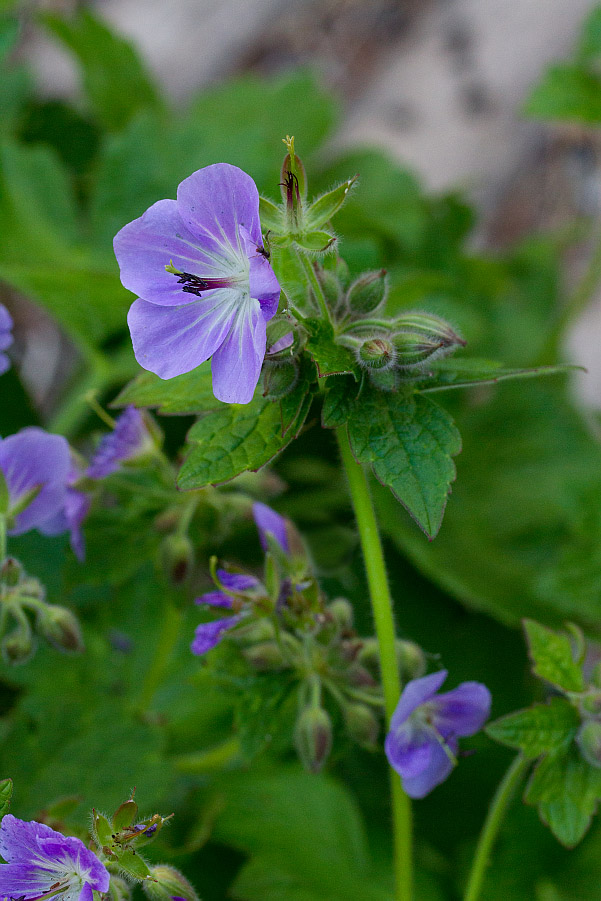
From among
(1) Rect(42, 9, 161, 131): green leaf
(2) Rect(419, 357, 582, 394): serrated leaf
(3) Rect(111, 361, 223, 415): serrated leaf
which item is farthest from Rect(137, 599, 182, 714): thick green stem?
(1) Rect(42, 9, 161, 131): green leaf

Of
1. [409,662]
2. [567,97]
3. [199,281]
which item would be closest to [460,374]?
[199,281]

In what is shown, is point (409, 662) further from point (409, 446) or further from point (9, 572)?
point (9, 572)

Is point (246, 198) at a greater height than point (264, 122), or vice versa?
point (264, 122)

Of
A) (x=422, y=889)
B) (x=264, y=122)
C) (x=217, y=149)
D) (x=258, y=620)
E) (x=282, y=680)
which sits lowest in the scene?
(x=422, y=889)

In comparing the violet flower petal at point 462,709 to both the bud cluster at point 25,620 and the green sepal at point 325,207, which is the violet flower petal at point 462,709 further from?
the green sepal at point 325,207

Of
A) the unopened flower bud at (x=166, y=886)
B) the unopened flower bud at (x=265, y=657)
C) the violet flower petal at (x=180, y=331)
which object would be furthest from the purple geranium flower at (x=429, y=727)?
the violet flower petal at (x=180, y=331)

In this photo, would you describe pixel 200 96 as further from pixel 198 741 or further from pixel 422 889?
pixel 422 889

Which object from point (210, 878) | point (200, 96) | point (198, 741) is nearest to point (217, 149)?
point (200, 96)

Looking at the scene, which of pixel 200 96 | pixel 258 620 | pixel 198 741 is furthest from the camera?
pixel 200 96
